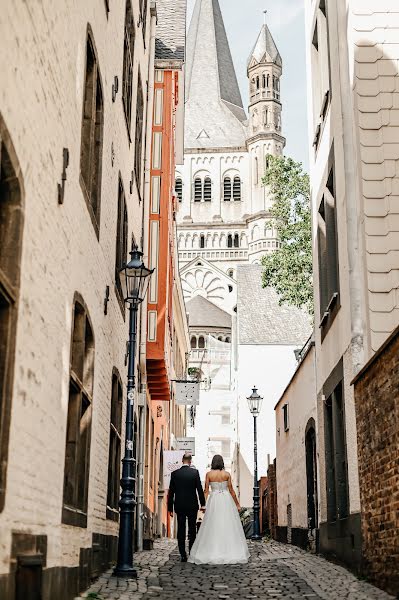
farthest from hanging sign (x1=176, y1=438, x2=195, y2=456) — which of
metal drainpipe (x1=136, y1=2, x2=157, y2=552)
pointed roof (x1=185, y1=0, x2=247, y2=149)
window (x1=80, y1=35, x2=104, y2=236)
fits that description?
pointed roof (x1=185, y1=0, x2=247, y2=149)

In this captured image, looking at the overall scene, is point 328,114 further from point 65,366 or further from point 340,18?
point 65,366

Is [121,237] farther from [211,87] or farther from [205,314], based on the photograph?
[211,87]

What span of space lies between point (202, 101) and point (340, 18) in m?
114

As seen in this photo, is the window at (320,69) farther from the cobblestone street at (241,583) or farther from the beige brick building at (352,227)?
the cobblestone street at (241,583)

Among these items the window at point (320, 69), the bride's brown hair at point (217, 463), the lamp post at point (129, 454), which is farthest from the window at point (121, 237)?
the window at point (320, 69)

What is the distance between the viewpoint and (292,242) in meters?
32.2

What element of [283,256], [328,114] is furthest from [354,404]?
[283,256]

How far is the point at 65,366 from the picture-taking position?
7.58 m

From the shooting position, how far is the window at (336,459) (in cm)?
1230

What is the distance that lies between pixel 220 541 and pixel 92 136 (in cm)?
628

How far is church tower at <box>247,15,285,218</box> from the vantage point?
115 m

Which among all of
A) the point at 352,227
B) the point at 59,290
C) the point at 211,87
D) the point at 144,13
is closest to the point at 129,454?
the point at 352,227

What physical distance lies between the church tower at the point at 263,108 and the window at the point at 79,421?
343 ft

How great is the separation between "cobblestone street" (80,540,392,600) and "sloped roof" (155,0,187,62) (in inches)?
509
